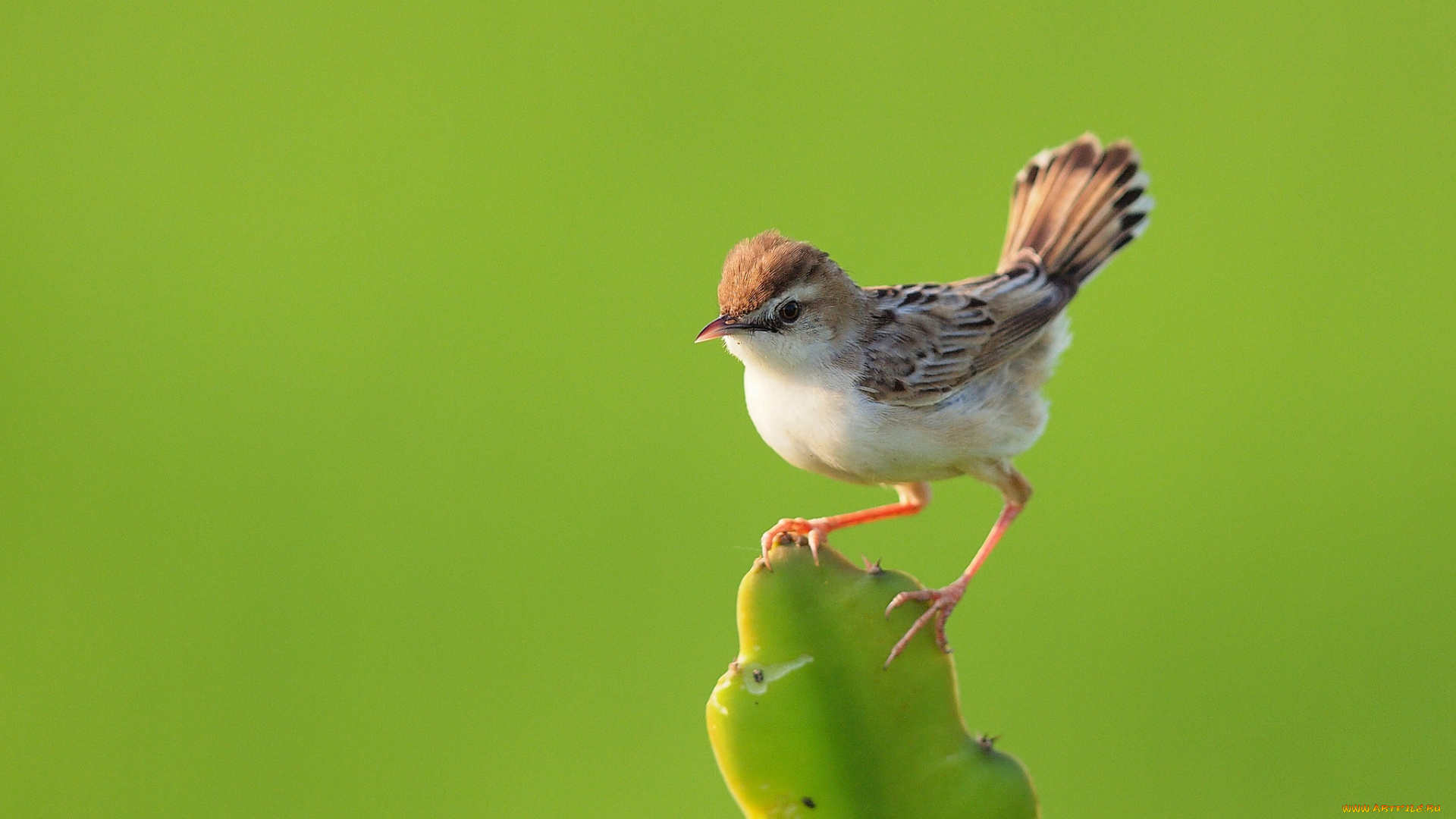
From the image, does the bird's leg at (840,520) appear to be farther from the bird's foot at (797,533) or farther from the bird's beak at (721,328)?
the bird's beak at (721,328)

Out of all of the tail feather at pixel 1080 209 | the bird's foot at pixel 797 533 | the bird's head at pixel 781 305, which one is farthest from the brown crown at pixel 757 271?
the tail feather at pixel 1080 209

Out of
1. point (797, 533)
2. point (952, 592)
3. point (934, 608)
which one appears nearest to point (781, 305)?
point (797, 533)

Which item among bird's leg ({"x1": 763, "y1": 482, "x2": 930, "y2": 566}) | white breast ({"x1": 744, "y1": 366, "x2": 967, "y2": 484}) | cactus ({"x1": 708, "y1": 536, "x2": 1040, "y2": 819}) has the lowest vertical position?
cactus ({"x1": 708, "y1": 536, "x2": 1040, "y2": 819})

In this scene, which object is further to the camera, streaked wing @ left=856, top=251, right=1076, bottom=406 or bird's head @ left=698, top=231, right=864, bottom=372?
streaked wing @ left=856, top=251, right=1076, bottom=406

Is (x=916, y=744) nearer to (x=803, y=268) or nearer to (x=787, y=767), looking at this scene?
(x=787, y=767)

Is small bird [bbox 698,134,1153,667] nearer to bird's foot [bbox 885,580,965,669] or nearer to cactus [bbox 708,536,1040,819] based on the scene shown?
bird's foot [bbox 885,580,965,669]

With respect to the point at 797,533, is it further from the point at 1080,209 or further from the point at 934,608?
the point at 1080,209

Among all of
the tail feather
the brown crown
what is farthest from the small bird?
the tail feather
